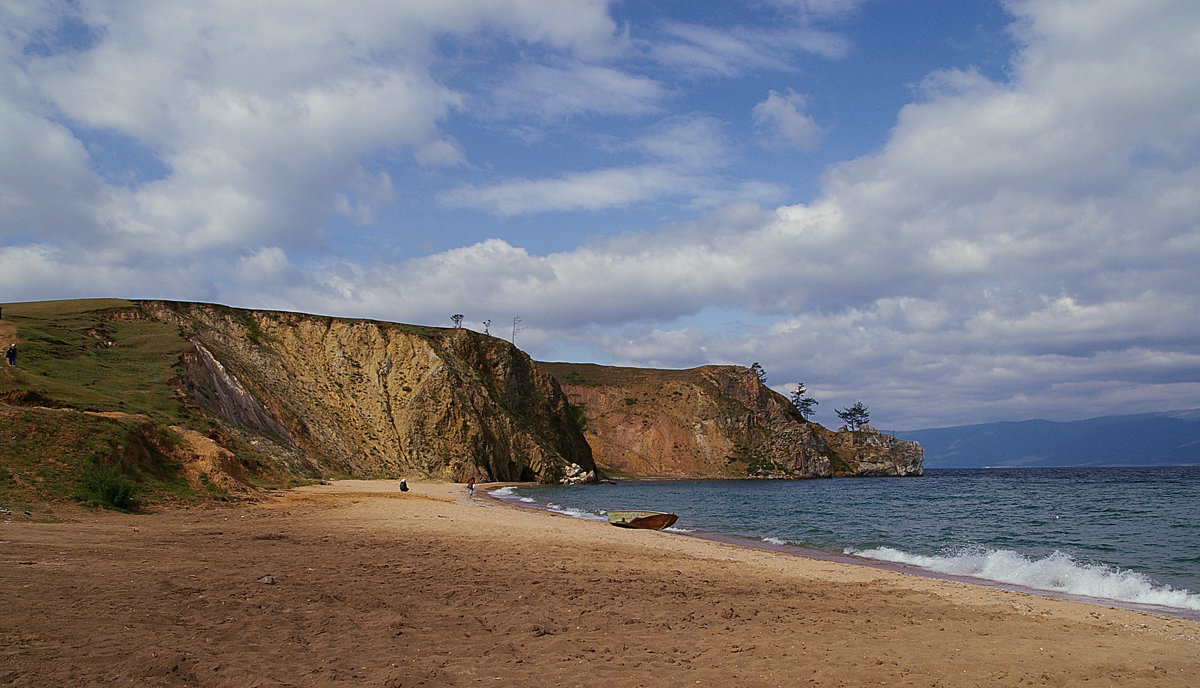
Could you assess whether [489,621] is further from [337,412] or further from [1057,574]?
[337,412]

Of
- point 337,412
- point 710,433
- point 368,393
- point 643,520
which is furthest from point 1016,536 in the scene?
point 710,433

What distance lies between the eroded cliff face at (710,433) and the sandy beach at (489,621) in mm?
91751

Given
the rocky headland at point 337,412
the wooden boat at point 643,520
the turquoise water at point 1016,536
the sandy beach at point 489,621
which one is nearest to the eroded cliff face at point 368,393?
the rocky headland at point 337,412

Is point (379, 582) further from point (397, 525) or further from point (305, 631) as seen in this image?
point (397, 525)

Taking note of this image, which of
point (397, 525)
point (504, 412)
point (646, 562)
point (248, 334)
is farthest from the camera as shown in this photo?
point (504, 412)

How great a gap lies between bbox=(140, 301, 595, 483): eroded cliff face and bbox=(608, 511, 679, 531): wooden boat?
77.2 ft

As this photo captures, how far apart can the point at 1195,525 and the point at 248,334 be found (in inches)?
2402

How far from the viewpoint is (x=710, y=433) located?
108m

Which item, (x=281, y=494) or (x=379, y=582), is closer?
(x=379, y=582)

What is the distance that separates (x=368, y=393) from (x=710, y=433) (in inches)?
2384

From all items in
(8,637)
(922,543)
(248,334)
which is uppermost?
(248,334)

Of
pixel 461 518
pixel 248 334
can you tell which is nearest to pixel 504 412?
pixel 248 334

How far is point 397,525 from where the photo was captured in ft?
63.7

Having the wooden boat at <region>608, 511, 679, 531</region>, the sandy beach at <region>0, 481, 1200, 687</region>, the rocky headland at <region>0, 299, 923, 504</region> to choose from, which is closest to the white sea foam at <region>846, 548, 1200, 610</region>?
the sandy beach at <region>0, 481, 1200, 687</region>
